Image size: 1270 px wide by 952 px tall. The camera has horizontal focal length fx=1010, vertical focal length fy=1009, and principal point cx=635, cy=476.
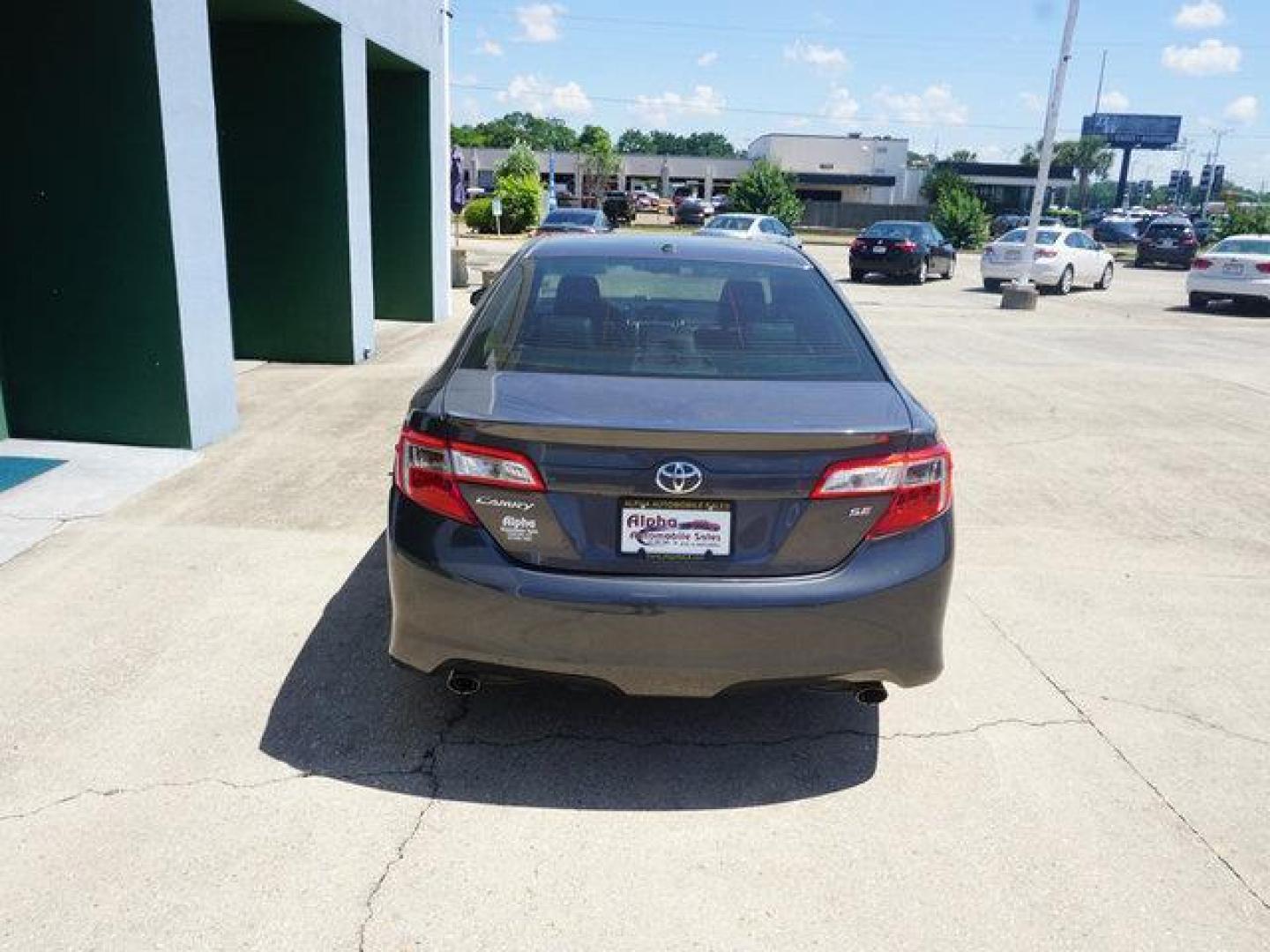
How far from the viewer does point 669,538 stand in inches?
115

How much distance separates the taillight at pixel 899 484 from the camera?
9.68 ft

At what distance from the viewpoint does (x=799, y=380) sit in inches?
133

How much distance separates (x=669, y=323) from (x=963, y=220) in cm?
4580

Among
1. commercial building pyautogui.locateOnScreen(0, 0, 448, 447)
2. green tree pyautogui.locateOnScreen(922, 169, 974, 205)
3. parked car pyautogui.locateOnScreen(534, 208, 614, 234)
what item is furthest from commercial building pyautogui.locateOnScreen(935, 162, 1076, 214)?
commercial building pyautogui.locateOnScreen(0, 0, 448, 447)

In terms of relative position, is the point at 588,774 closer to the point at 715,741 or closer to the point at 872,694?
the point at 715,741

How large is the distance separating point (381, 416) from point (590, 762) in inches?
218

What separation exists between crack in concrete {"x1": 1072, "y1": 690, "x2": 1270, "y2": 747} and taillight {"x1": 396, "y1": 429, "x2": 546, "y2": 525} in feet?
8.23

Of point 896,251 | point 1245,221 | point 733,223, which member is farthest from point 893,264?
point 1245,221

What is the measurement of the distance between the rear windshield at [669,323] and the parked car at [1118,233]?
54.0 meters

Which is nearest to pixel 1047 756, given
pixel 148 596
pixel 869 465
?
pixel 869 465

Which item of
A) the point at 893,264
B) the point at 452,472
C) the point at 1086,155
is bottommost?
the point at 893,264

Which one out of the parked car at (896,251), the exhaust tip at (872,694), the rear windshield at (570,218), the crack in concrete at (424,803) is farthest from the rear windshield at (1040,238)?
the crack in concrete at (424,803)

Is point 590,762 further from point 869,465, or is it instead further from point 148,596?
point 148,596

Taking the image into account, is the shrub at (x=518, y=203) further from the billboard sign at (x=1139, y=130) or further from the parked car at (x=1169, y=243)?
the billboard sign at (x=1139, y=130)
